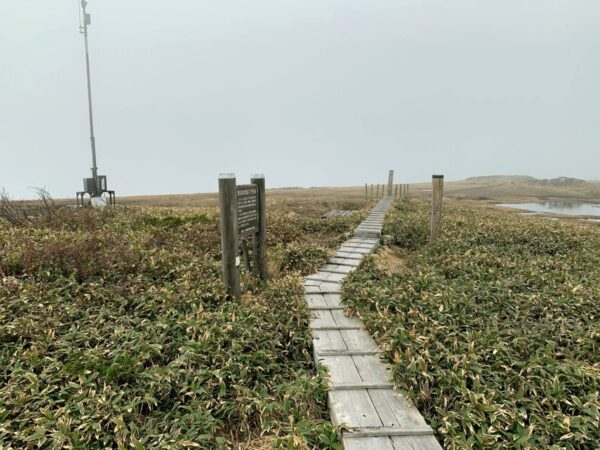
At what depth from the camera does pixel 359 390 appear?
330 cm

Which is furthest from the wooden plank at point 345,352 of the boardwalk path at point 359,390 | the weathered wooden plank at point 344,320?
the weathered wooden plank at point 344,320

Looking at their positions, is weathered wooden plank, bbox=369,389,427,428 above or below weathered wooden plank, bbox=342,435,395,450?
above

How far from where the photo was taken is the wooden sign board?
5225 mm

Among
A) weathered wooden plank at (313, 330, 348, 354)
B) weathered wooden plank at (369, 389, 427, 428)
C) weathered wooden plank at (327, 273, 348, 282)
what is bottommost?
weathered wooden plank at (369, 389, 427, 428)

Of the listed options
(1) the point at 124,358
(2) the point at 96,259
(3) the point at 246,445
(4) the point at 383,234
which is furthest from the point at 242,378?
(4) the point at 383,234

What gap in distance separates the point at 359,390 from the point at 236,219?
2.81 metres

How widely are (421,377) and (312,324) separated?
1648 millimetres

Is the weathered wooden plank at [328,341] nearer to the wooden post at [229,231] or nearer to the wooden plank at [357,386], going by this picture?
the wooden plank at [357,386]

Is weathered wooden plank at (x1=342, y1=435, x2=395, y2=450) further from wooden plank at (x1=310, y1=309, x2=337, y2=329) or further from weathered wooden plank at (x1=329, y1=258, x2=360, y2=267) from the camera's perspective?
weathered wooden plank at (x1=329, y1=258, x2=360, y2=267)

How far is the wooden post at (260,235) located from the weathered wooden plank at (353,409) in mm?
3252

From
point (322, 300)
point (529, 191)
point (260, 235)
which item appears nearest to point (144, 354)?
point (322, 300)

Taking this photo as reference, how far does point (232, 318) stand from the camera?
4410mm

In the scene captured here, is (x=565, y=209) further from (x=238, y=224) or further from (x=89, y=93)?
(x=89, y=93)

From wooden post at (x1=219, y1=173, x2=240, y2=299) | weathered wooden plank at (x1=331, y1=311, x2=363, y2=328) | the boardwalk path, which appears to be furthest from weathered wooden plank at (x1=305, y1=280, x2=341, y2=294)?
wooden post at (x1=219, y1=173, x2=240, y2=299)
